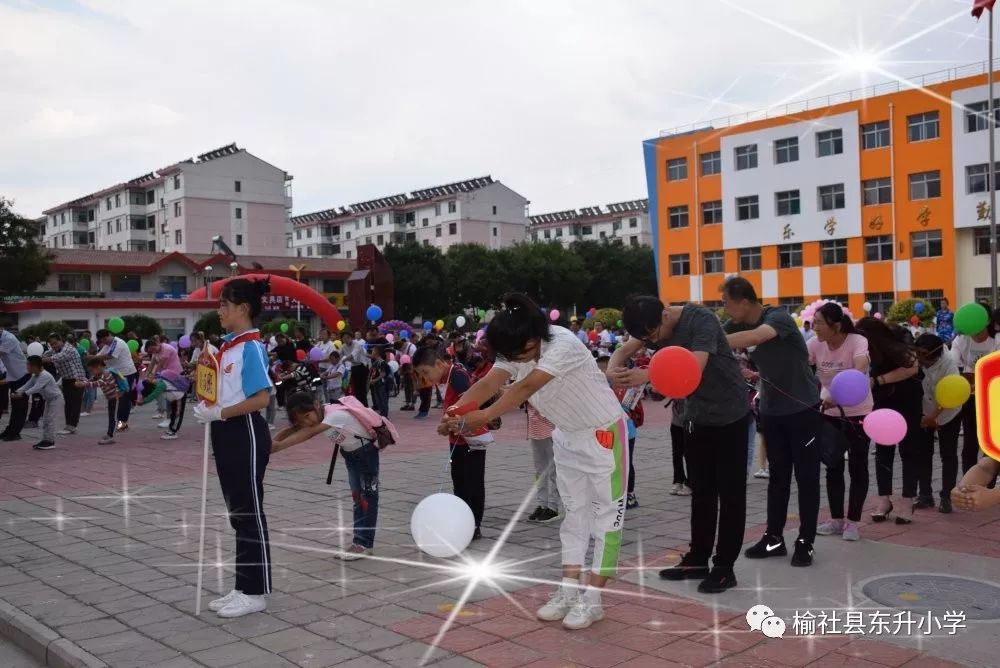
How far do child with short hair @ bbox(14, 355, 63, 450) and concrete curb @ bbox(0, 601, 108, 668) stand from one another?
8.61m

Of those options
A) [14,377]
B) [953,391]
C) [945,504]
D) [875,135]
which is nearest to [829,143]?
[875,135]

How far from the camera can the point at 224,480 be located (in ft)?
15.7

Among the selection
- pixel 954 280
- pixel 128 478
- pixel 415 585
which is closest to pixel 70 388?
pixel 128 478

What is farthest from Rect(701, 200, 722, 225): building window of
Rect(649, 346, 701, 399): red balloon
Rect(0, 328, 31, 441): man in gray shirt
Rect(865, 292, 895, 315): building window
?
Rect(649, 346, 701, 399): red balloon

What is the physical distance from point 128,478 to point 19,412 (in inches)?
223

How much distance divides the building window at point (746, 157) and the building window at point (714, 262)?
482cm

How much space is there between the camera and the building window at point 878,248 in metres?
40.9

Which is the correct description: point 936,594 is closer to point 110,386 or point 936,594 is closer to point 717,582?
point 717,582

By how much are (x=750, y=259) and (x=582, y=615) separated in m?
43.9

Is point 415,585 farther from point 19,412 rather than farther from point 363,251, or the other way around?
point 363,251

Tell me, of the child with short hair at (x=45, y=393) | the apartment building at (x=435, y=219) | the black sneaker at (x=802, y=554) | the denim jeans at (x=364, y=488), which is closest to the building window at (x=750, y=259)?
the apartment building at (x=435, y=219)

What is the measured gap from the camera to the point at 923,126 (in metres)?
39.2

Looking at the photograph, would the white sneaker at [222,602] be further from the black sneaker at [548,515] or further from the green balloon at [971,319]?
the green balloon at [971,319]

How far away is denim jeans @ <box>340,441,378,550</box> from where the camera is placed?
19.4 ft
